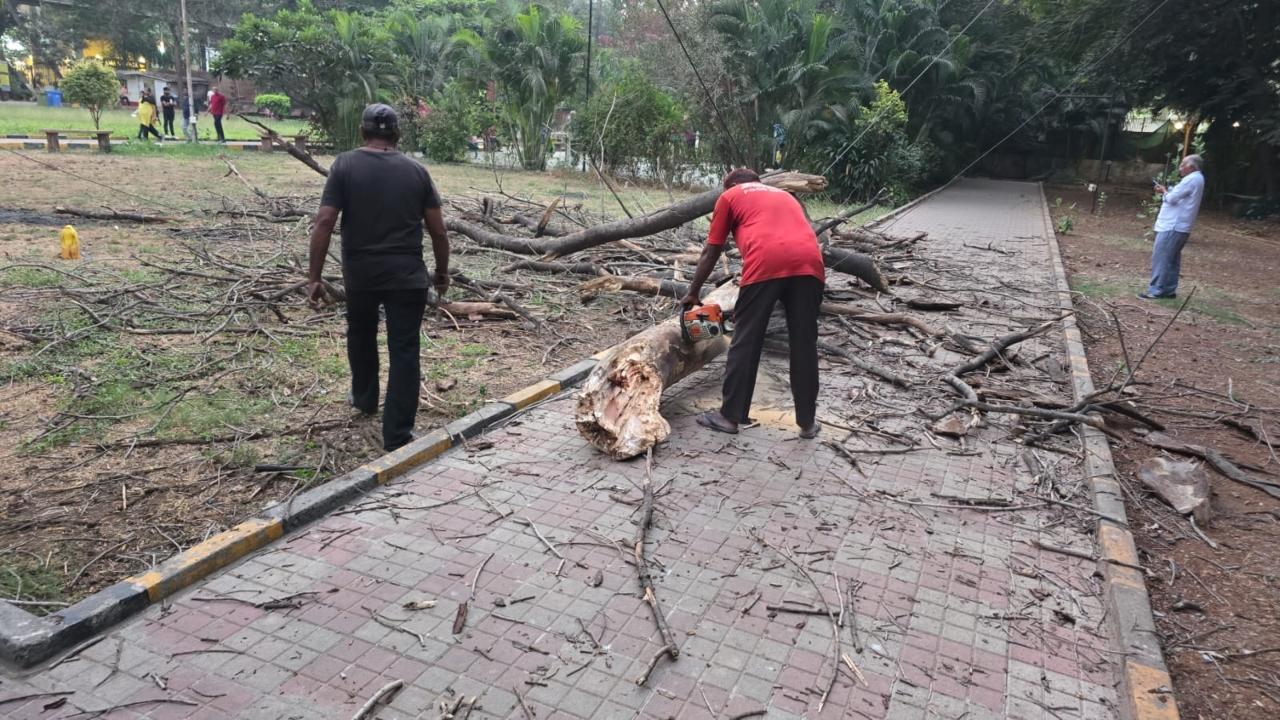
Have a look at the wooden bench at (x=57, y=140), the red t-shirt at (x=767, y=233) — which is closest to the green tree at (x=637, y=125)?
the wooden bench at (x=57, y=140)

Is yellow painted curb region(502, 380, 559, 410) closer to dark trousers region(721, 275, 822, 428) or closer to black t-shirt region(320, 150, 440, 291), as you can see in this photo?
black t-shirt region(320, 150, 440, 291)

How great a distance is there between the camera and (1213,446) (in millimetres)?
5707

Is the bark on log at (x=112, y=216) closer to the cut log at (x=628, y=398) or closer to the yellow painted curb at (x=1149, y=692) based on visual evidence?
the cut log at (x=628, y=398)

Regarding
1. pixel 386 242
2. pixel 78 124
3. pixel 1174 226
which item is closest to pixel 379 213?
pixel 386 242

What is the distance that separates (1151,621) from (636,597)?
2.24 m

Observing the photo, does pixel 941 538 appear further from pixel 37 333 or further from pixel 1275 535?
pixel 37 333

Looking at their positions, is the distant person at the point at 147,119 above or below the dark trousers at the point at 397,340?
above

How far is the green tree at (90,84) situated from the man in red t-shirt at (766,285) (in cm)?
2598

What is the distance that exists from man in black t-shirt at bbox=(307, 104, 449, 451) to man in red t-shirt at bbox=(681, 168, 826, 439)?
187 centimetres

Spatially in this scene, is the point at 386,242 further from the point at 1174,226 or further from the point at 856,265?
the point at 1174,226

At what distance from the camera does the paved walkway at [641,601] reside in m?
2.88

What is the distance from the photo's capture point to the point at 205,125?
122ft

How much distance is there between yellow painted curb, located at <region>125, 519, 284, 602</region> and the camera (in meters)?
3.32

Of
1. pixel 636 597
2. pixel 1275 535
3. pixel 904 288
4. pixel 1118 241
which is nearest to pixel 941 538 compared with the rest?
pixel 636 597
